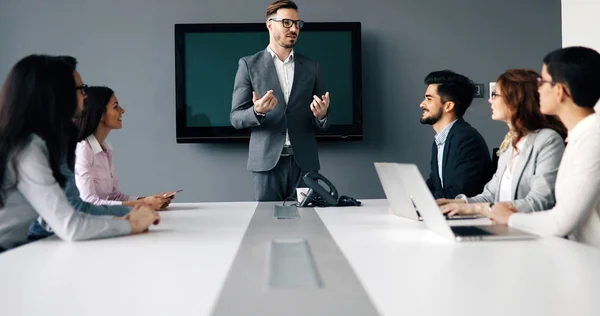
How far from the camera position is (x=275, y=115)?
10.9 ft

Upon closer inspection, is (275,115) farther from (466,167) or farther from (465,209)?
(465,209)

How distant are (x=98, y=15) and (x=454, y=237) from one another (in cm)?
387

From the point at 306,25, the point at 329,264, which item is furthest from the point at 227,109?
the point at 329,264

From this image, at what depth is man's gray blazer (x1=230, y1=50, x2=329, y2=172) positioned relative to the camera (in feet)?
10.6

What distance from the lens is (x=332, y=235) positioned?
1751 millimetres

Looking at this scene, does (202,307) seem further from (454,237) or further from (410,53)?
(410,53)

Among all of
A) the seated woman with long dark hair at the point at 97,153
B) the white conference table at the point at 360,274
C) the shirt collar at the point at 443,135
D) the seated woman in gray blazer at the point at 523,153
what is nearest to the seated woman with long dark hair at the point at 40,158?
the white conference table at the point at 360,274

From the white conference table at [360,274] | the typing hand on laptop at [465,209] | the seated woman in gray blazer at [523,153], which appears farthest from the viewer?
the seated woman in gray blazer at [523,153]

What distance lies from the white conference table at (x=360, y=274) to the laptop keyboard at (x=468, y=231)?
56 mm

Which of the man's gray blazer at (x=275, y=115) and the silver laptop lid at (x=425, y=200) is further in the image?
the man's gray blazer at (x=275, y=115)

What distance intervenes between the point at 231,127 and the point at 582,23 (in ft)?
8.12

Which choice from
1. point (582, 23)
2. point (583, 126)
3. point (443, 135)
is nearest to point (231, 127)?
point (443, 135)

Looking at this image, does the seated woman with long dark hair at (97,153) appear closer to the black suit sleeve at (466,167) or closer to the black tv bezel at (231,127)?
the black suit sleeve at (466,167)

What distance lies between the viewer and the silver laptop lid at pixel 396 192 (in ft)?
6.75
